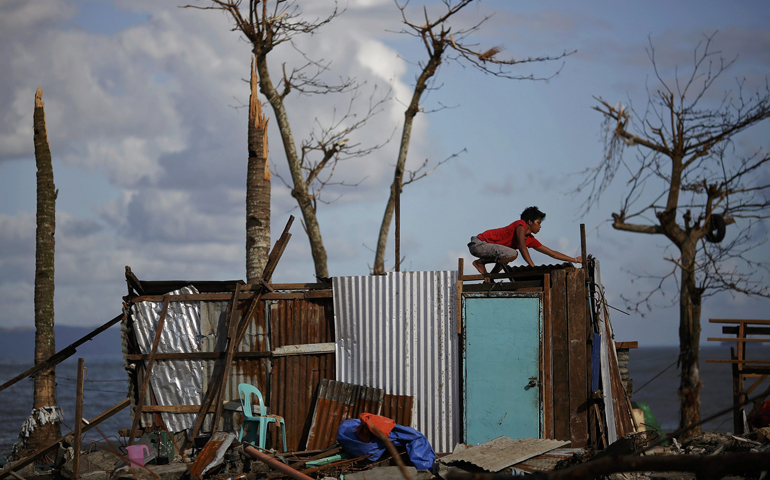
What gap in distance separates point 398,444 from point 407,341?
1538 mm

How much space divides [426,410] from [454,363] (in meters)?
0.78

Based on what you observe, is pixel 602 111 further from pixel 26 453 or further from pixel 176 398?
pixel 26 453

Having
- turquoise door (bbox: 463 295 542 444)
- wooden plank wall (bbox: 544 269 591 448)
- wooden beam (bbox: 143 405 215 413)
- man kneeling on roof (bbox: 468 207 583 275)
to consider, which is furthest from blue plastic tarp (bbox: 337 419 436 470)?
man kneeling on roof (bbox: 468 207 583 275)

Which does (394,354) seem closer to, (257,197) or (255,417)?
(255,417)

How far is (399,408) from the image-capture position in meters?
9.00

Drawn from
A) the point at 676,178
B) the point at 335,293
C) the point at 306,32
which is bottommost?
the point at 335,293

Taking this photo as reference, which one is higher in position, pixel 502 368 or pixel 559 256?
pixel 559 256

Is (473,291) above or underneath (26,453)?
above

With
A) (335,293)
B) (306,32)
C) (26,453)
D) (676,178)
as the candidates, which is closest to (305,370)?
(335,293)

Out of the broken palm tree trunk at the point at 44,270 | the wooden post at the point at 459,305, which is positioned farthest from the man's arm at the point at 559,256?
the broken palm tree trunk at the point at 44,270

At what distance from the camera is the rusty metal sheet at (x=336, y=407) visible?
9.05 m

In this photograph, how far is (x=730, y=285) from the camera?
15.5 metres

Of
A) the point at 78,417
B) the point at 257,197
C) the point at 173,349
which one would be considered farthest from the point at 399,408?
the point at 257,197

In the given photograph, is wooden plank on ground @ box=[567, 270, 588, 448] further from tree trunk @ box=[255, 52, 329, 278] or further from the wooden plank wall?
tree trunk @ box=[255, 52, 329, 278]
